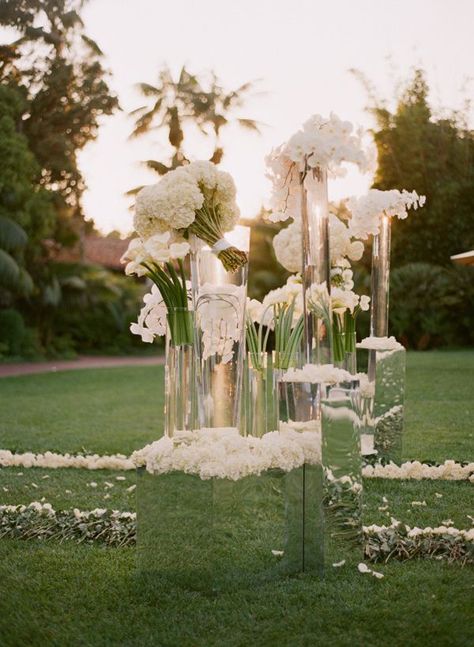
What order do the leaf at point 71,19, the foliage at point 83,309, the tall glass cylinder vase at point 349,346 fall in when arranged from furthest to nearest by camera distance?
the leaf at point 71,19
the foliage at point 83,309
the tall glass cylinder vase at point 349,346

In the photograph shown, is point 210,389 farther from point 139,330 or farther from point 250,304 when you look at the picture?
point 250,304

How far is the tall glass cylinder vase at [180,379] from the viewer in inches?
153

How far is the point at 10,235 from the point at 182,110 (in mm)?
11122

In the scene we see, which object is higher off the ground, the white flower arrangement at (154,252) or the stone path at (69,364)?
the white flower arrangement at (154,252)

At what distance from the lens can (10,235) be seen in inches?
810

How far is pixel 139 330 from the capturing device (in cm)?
415

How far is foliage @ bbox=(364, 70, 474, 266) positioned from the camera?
27859mm

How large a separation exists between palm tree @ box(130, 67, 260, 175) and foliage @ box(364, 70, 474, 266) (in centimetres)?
505

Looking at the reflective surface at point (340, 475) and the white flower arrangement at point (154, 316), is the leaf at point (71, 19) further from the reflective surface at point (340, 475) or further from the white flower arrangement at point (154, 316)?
the reflective surface at point (340, 475)

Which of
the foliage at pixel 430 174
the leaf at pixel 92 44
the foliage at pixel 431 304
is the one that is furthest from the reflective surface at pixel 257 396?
the foliage at pixel 430 174

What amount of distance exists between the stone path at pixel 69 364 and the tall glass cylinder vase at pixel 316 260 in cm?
1445


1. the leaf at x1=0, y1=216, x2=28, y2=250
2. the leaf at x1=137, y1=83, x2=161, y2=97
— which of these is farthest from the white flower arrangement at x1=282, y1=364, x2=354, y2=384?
the leaf at x1=137, y1=83, x2=161, y2=97

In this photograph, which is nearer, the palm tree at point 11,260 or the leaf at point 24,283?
the palm tree at point 11,260

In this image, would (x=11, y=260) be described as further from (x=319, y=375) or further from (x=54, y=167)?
(x=319, y=375)
